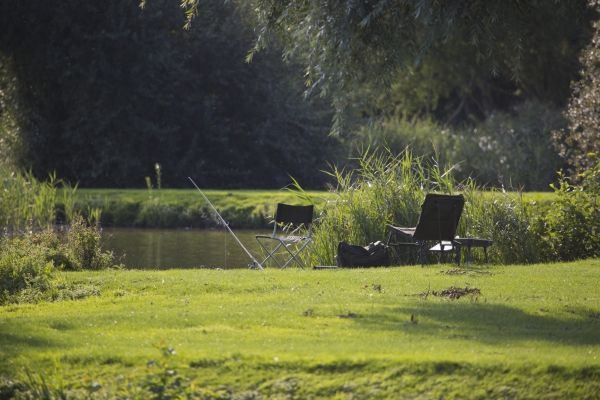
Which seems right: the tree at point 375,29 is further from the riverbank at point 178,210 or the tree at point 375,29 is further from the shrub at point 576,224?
the riverbank at point 178,210

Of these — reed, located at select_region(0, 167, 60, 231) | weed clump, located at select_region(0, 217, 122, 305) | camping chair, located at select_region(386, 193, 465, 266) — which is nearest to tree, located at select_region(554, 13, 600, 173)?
camping chair, located at select_region(386, 193, 465, 266)

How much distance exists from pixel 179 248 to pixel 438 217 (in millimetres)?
6511

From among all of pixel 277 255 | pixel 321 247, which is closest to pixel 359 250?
pixel 321 247

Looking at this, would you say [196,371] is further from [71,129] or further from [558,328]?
[71,129]

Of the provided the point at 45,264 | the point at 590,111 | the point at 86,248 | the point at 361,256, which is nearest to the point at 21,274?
the point at 45,264

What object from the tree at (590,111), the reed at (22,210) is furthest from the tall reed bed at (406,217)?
the tree at (590,111)

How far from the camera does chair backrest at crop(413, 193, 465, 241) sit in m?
10.1

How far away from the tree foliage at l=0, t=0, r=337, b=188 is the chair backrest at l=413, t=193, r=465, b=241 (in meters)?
14.9

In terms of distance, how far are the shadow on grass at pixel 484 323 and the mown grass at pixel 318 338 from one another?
10 mm

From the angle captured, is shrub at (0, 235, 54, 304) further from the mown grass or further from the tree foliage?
the tree foliage

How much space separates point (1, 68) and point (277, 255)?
16.2 m

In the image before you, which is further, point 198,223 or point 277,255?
point 198,223

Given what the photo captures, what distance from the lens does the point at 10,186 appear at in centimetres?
1614

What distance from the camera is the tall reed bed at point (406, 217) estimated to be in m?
11.7
